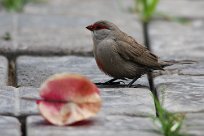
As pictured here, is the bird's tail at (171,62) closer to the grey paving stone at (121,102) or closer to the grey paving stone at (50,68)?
the grey paving stone at (50,68)

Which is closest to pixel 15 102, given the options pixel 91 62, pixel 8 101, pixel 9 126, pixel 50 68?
pixel 8 101

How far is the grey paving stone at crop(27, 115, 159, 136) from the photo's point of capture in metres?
3.66

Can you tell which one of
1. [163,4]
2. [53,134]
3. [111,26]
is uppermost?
[163,4]

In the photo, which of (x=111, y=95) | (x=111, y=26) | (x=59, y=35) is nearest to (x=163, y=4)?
(x=59, y=35)

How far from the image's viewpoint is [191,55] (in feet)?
21.0

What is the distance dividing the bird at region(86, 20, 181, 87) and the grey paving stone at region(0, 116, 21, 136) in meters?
1.36

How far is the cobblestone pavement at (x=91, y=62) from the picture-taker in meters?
3.88

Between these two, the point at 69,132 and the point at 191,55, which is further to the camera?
the point at 191,55

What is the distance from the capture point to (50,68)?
5.64 meters

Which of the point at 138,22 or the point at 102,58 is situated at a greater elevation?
the point at 138,22

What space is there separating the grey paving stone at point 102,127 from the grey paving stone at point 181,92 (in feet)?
0.82

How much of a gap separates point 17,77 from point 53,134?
68.7 inches

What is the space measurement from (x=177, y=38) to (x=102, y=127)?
371cm

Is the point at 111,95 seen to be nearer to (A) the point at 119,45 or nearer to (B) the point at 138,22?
(A) the point at 119,45
